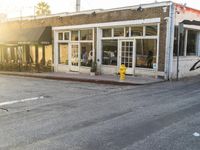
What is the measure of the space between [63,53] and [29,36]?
11.8 feet

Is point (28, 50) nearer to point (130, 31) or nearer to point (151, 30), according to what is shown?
point (130, 31)

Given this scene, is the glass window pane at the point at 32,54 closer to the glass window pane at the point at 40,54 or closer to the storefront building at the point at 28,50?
the storefront building at the point at 28,50

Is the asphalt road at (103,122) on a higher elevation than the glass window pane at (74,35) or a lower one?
lower

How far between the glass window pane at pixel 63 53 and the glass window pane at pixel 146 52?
7.34m

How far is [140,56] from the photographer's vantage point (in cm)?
1773

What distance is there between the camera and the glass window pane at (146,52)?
55.7 feet

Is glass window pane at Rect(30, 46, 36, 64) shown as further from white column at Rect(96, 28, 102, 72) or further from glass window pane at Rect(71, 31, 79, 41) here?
white column at Rect(96, 28, 102, 72)

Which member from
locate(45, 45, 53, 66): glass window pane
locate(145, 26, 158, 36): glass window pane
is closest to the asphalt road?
locate(145, 26, 158, 36): glass window pane

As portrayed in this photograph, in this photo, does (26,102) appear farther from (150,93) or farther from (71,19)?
(71,19)

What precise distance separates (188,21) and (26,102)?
11405mm

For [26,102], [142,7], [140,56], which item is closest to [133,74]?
[140,56]

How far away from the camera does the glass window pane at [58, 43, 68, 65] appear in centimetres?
2315

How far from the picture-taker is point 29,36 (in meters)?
24.5

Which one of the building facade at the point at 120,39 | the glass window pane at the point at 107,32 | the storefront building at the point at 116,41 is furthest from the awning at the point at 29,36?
the glass window pane at the point at 107,32
